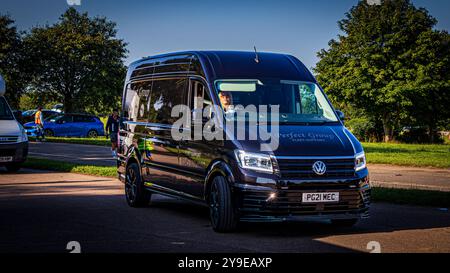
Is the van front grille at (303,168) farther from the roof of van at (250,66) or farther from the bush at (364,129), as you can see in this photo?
the bush at (364,129)

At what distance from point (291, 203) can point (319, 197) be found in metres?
0.35

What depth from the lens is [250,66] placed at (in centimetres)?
981

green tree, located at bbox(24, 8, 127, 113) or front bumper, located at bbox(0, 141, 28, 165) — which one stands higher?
green tree, located at bbox(24, 8, 127, 113)

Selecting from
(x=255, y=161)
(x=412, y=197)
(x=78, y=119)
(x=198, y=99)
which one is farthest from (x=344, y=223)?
(x=78, y=119)

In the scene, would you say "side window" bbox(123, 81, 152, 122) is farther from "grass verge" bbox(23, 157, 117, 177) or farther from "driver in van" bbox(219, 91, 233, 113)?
"grass verge" bbox(23, 157, 117, 177)

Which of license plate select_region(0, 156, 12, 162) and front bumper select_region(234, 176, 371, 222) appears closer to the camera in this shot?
front bumper select_region(234, 176, 371, 222)

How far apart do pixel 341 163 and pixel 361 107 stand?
165ft

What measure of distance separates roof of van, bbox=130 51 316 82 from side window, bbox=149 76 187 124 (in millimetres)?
586

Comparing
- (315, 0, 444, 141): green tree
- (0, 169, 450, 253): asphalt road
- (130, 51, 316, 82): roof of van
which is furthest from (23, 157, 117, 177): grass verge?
(315, 0, 444, 141): green tree

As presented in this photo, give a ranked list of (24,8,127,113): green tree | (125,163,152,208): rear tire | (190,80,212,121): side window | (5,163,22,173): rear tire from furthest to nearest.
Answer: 1. (24,8,127,113): green tree
2. (5,163,22,173): rear tire
3. (125,163,152,208): rear tire
4. (190,80,212,121): side window

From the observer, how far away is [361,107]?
2267 inches

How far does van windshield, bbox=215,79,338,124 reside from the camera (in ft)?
30.7

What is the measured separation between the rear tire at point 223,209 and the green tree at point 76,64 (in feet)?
172

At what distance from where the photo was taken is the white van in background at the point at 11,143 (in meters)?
18.3
